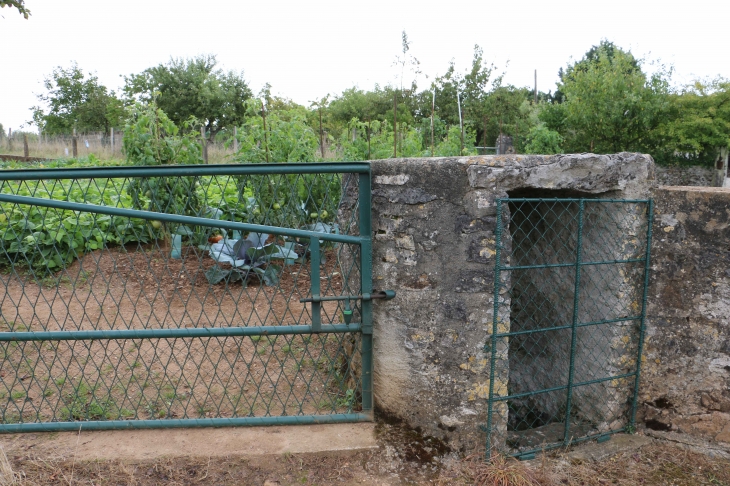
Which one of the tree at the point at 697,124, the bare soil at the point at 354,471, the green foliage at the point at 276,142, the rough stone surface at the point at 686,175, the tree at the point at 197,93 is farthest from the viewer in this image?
the tree at the point at 197,93

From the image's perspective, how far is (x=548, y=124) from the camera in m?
17.5

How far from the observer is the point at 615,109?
15.5 metres

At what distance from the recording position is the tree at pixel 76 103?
25.5m

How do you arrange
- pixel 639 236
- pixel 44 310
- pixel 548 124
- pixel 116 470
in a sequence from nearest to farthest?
1. pixel 116 470
2. pixel 639 236
3. pixel 44 310
4. pixel 548 124

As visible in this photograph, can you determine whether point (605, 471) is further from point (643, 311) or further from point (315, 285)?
point (315, 285)

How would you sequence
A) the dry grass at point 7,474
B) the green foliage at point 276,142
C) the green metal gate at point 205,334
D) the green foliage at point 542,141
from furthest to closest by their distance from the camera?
the green foliage at point 542,141, the green foliage at point 276,142, the green metal gate at point 205,334, the dry grass at point 7,474

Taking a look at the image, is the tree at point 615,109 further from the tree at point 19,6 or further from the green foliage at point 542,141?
the tree at point 19,6

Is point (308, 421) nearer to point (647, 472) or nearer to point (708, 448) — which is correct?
point (647, 472)

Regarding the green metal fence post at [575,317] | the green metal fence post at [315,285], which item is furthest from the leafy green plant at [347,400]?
the green metal fence post at [575,317]

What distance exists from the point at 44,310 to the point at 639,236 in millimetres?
4282

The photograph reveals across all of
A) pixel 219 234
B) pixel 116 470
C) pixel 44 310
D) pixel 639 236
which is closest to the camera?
pixel 116 470

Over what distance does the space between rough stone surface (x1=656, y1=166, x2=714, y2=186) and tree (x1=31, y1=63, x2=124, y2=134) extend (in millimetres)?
22778

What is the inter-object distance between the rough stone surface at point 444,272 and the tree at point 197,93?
21.2 m

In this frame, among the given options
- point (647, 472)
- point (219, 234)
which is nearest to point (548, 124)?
point (219, 234)
